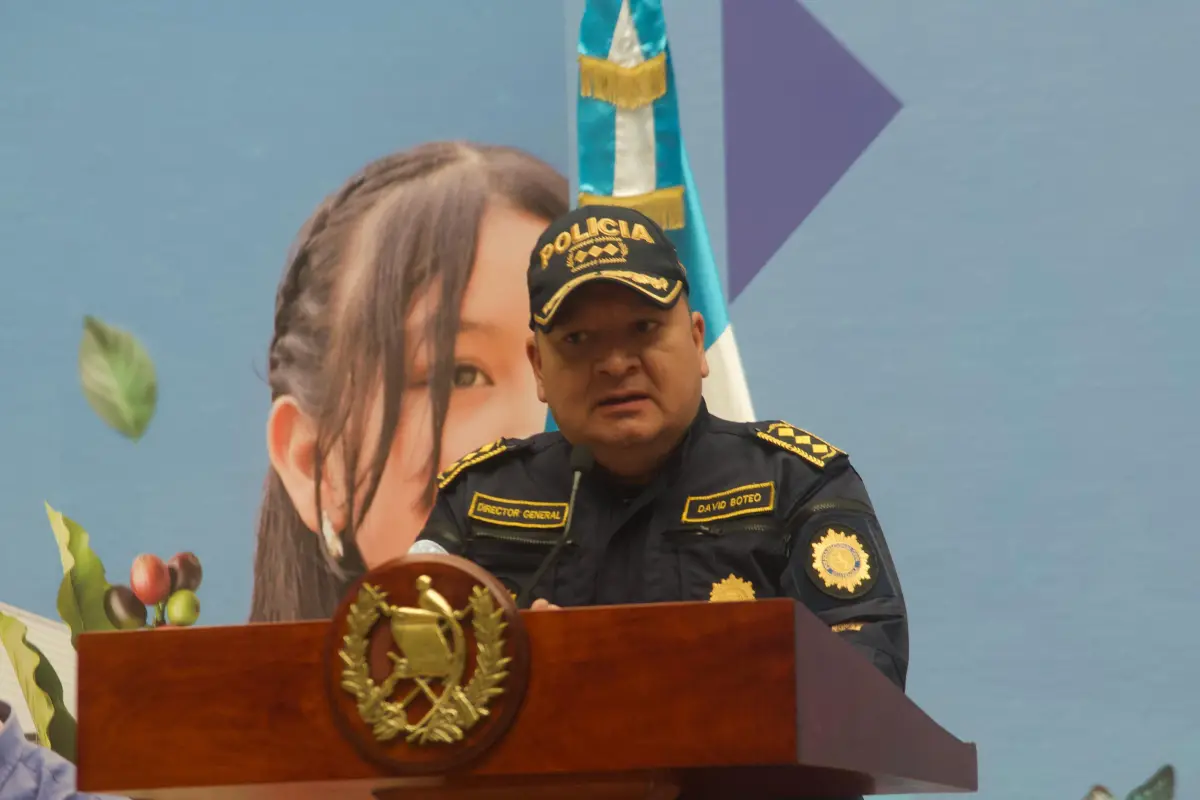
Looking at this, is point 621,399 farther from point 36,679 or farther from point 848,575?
point 36,679

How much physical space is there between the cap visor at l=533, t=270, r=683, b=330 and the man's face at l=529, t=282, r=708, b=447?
0.5 inches

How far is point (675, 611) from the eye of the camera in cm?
109

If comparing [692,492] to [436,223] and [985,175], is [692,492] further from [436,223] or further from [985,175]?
[436,223]

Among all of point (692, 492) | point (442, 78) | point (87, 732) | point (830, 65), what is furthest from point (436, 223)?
point (87, 732)

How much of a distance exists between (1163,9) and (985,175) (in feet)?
1.42

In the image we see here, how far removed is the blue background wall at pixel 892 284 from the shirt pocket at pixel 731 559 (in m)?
1.20

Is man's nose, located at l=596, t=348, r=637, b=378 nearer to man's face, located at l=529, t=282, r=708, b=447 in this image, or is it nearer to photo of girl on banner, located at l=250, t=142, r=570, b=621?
man's face, located at l=529, t=282, r=708, b=447

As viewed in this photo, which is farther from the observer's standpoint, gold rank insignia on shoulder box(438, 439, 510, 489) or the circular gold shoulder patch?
gold rank insignia on shoulder box(438, 439, 510, 489)

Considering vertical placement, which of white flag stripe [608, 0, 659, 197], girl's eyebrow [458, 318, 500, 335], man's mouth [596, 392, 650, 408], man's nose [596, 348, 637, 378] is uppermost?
white flag stripe [608, 0, 659, 197]

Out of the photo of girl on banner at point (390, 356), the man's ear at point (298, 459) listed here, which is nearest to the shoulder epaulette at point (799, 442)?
the photo of girl on banner at point (390, 356)

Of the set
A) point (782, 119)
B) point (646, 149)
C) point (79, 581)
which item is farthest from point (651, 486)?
point (79, 581)

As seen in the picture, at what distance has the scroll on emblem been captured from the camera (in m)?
1.10

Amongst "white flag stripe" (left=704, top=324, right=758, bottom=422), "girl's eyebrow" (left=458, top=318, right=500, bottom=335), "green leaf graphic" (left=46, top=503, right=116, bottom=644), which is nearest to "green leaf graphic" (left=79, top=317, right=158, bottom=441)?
"green leaf graphic" (left=46, top=503, right=116, bottom=644)

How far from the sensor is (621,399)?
1.61 m
